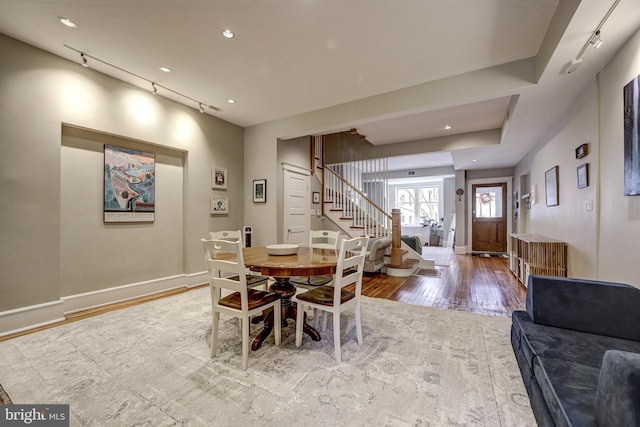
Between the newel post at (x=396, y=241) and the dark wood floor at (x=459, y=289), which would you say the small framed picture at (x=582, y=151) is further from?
the newel post at (x=396, y=241)

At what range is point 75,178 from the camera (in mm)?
3020

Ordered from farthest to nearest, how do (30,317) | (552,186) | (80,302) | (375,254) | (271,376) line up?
(375,254) < (552,186) < (80,302) < (30,317) < (271,376)

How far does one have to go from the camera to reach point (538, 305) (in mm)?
1756

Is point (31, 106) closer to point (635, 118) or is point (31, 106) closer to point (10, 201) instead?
point (10, 201)

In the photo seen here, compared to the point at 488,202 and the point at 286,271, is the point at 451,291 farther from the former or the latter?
the point at 488,202

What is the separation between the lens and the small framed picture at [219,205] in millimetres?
4387

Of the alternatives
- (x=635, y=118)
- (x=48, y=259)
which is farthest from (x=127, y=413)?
(x=635, y=118)

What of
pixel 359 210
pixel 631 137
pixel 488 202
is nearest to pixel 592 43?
pixel 631 137

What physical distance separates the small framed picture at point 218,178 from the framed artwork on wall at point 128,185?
899mm

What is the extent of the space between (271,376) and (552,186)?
4.57 meters

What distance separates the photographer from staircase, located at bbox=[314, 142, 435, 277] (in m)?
5.05

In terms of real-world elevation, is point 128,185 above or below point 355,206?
above

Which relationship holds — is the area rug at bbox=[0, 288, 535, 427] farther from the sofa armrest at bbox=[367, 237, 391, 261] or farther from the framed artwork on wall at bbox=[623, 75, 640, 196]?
the sofa armrest at bbox=[367, 237, 391, 261]

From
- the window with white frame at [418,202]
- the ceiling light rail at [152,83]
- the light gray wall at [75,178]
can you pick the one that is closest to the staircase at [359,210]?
the ceiling light rail at [152,83]
